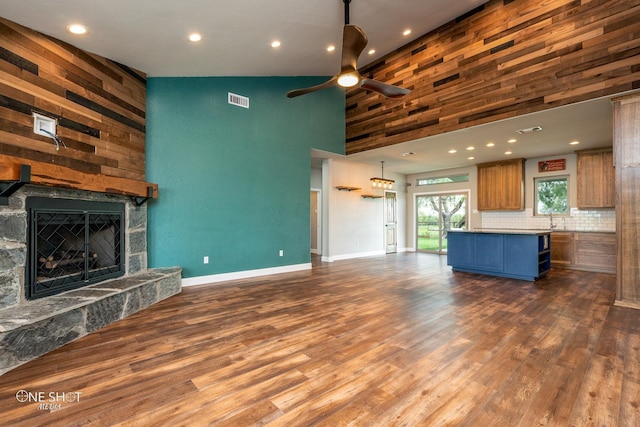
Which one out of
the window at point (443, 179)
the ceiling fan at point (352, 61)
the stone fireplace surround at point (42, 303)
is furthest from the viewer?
the window at point (443, 179)

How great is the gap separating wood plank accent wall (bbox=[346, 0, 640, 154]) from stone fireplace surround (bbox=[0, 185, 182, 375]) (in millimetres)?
5382

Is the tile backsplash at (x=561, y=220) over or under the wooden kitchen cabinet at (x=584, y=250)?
over

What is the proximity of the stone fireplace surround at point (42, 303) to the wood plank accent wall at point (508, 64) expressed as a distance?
538cm

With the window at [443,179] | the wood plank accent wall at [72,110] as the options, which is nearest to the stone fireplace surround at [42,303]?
the wood plank accent wall at [72,110]

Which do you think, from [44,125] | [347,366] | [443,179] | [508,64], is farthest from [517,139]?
[44,125]

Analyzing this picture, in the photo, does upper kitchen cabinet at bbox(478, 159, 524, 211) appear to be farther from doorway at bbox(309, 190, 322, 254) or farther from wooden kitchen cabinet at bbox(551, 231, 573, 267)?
doorway at bbox(309, 190, 322, 254)

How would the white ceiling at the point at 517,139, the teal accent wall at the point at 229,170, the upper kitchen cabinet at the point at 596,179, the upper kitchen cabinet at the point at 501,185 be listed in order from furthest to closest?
1. the upper kitchen cabinet at the point at 501,185
2. the upper kitchen cabinet at the point at 596,179
3. the teal accent wall at the point at 229,170
4. the white ceiling at the point at 517,139

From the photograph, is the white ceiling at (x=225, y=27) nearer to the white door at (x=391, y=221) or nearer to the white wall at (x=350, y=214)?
the white wall at (x=350, y=214)

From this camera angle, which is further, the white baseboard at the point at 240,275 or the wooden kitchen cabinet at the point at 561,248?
the wooden kitchen cabinet at the point at 561,248

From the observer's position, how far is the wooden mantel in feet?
8.63

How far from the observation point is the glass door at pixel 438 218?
30.5ft

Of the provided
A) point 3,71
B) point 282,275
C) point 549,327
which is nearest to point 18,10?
point 3,71

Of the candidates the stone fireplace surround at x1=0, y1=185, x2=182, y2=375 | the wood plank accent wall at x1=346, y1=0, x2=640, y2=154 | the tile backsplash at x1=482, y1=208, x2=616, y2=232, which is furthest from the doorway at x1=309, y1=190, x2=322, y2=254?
the stone fireplace surround at x1=0, y1=185, x2=182, y2=375

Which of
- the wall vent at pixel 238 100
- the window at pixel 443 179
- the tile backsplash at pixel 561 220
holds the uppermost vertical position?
the wall vent at pixel 238 100
